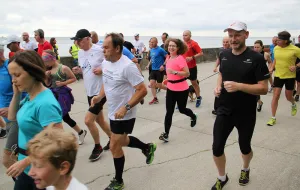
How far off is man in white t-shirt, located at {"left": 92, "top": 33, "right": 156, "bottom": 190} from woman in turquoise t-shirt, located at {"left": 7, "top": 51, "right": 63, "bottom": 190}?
3.59 ft

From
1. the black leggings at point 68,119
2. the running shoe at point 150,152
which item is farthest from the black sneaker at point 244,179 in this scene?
the black leggings at point 68,119

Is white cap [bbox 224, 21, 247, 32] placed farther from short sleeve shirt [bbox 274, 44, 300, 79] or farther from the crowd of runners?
short sleeve shirt [bbox 274, 44, 300, 79]

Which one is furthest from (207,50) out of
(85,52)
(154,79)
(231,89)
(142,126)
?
(231,89)

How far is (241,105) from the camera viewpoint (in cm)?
314

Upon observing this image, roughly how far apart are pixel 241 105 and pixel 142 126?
304 centimetres

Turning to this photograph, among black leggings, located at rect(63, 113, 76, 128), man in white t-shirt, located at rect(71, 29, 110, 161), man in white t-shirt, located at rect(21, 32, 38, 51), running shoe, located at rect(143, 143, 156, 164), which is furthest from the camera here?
man in white t-shirt, located at rect(21, 32, 38, 51)

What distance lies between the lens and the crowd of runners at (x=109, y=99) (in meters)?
1.61

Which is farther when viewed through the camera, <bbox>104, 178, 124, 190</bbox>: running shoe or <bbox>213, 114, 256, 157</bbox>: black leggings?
<bbox>104, 178, 124, 190</bbox>: running shoe

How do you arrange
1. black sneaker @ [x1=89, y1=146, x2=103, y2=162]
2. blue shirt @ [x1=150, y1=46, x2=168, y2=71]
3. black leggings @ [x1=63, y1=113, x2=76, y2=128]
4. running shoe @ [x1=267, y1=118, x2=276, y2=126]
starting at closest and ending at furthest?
black sneaker @ [x1=89, y1=146, x2=103, y2=162] → black leggings @ [x1=63, y1=113, x2=76, y2=128] → running shoe @ [x1=267, y1=118, x2=276, y2=126] → blue shirt @ [x1=150, y1=46, x2=168, y2=71]

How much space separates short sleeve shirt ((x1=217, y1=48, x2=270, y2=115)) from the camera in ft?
9.74

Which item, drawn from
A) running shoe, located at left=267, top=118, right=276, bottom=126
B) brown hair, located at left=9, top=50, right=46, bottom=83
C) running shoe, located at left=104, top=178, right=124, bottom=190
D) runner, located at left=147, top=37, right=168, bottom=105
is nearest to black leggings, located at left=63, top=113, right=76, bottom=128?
running shoe, located at left=104, top=178, right=124, bottom=190

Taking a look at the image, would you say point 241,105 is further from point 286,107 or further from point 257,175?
point 286,107

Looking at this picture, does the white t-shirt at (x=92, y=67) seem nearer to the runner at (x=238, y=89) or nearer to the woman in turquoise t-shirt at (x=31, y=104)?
the runner at (x=238, y=89)

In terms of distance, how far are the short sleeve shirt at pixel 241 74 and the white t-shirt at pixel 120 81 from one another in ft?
3.04
